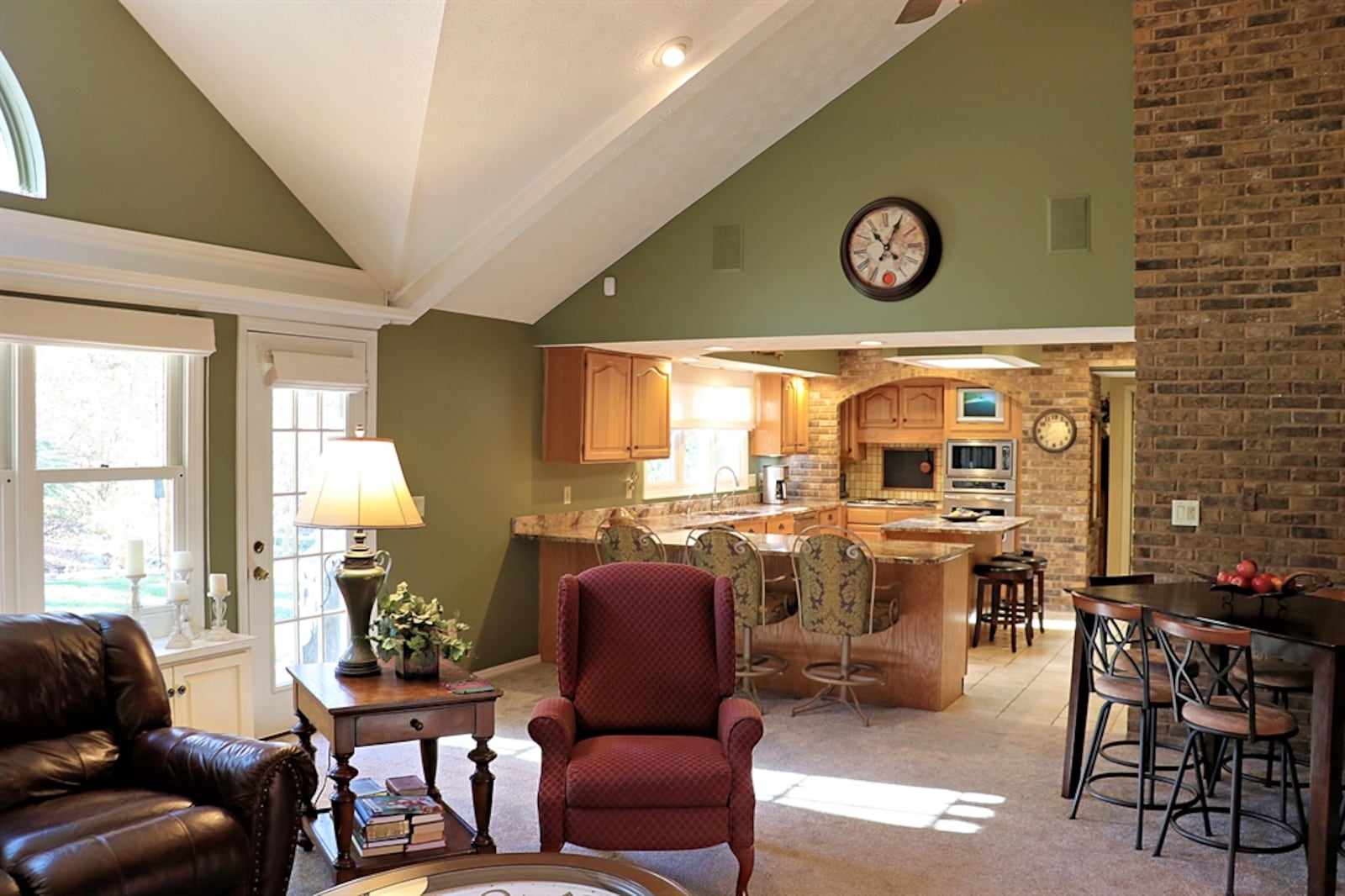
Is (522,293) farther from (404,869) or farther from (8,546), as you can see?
(404,869)

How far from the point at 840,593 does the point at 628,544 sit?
4.30 ft

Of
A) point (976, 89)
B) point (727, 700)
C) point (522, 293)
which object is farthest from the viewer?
point (522, 293)

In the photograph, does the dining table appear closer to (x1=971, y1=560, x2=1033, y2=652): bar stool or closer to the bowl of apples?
the bowl of apples

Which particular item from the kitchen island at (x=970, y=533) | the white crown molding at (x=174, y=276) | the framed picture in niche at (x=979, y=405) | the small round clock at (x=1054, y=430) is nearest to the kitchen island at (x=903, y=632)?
the kitchen island at (x=970, y=533)

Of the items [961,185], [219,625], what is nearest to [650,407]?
[961,185]

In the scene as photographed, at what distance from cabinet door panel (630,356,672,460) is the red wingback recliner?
3287 millimetres

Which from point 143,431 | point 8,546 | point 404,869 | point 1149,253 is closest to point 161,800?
point 404,869

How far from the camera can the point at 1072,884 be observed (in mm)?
3570

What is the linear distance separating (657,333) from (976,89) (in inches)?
89.1

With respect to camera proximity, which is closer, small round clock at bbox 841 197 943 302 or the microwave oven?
small round clock at bbox 841 197 943 302

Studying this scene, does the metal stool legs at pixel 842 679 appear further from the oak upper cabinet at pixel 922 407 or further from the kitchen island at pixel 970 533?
the oak upper cabinet at pixel 922 407

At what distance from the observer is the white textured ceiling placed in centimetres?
414

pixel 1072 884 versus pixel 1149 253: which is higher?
pixel 1149 253

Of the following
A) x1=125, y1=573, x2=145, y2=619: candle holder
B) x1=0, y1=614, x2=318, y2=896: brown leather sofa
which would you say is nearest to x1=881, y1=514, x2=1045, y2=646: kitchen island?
x1=125, y1=573, x2=145, y2=619: candle holder
